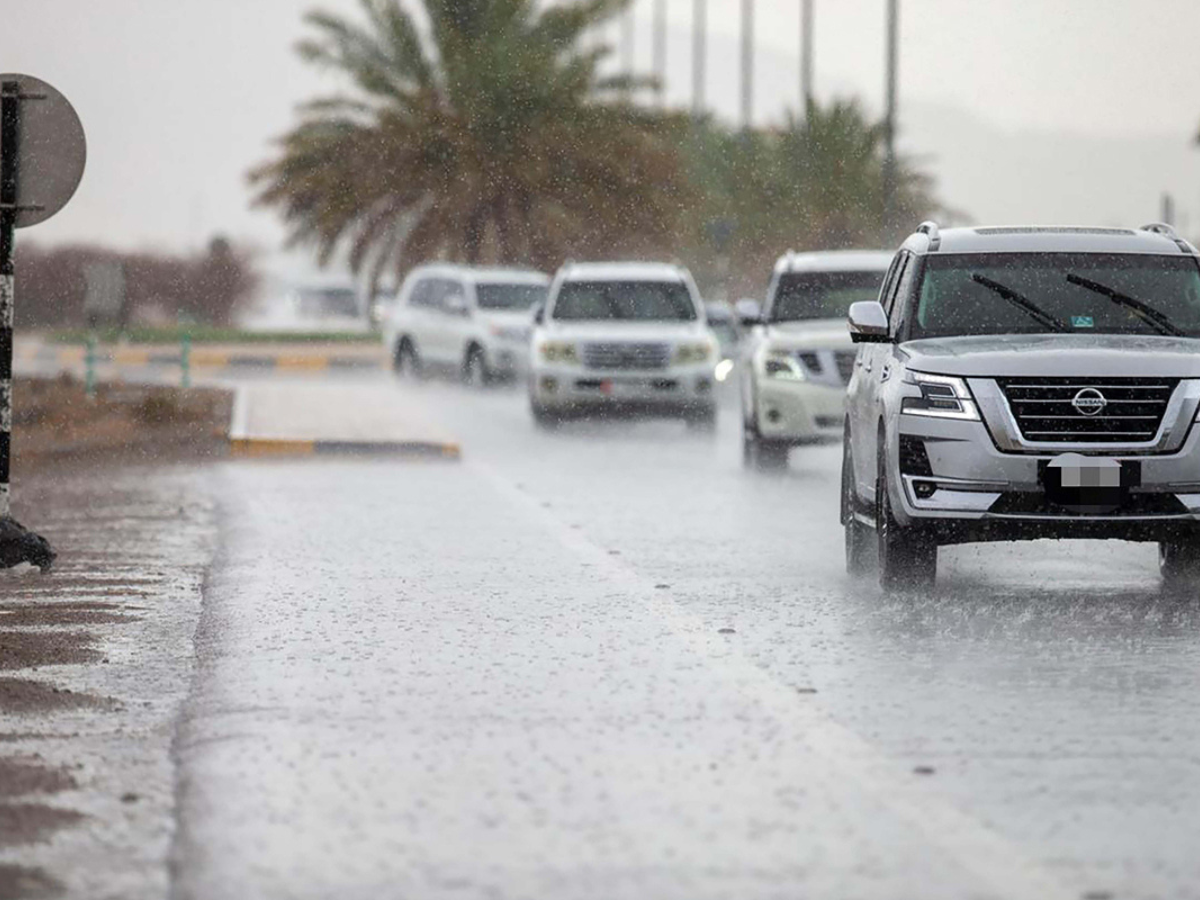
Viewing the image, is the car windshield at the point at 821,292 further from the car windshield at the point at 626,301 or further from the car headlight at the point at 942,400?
the car headlight at the point at 942,400

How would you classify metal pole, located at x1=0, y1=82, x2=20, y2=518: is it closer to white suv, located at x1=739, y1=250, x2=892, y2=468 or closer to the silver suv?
the silver suv

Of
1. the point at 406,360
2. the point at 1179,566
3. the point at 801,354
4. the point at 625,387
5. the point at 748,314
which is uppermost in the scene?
the point at 748,314

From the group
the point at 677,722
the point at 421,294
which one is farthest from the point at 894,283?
the point at 421,294

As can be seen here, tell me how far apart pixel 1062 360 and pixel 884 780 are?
513cm

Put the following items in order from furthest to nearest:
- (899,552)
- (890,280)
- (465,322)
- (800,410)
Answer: (465,322)
(800,410)
(890,280)
(899,552)

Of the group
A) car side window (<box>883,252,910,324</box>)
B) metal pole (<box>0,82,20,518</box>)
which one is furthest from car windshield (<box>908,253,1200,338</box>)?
metal pole (<box>0,82,20,518</box>)

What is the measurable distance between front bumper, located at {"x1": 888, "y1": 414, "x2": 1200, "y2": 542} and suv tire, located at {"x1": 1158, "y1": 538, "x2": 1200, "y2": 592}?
86 centimetres

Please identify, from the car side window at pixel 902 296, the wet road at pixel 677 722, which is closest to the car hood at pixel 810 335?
the wet road at pixel 677 722

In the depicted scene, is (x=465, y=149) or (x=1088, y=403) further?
(x=465, y=149)

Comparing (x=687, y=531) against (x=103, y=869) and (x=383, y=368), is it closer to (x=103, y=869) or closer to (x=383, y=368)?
(x=103, y=869)

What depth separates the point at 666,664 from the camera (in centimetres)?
1043

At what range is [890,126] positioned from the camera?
47.6 metres

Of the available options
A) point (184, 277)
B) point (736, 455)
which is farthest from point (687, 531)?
point (184, 277)

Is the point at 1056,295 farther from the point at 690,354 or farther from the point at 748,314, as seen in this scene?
the point at 690,354
